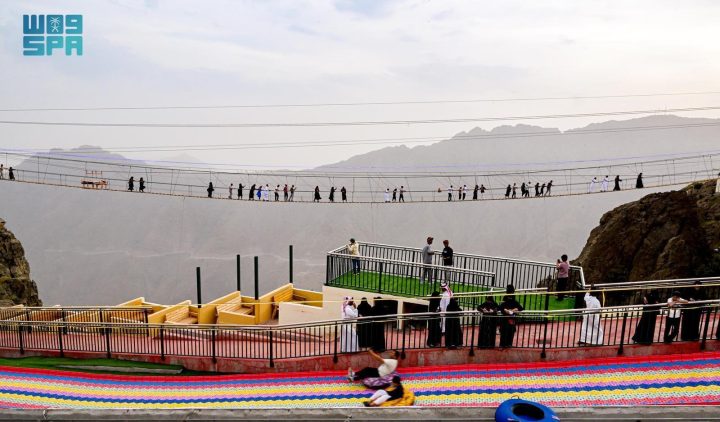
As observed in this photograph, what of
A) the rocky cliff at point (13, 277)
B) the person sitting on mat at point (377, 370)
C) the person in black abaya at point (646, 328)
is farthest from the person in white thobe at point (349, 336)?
the rocky cliff at point (13, 277)

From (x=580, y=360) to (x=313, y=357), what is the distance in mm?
6641

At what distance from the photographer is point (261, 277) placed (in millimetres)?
180000

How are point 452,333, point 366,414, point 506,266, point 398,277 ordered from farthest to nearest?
point 398,277 → point 506,266 → point 452,333 → point 366,414

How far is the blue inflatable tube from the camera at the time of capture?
7047 millimetres

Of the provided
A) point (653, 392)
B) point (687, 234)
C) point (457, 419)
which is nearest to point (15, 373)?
point (457, 419)

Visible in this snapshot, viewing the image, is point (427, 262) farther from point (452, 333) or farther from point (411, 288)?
point (452, 333)

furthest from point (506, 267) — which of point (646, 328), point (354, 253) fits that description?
point (646, 328)

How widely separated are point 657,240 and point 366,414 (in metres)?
20.3

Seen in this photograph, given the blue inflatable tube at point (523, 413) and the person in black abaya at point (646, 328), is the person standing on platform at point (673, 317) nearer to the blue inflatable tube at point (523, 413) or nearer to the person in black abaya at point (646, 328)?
the person in black abaya at point (646, 328)

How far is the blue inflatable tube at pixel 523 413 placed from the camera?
7.05 meters

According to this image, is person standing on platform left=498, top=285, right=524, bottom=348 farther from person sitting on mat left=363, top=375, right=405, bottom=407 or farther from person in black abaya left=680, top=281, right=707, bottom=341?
person in black abaya left=680, top=281, right=707, bottom=341

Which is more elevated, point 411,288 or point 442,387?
point 411,288

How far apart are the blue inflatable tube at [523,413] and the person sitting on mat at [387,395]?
4.02 meters

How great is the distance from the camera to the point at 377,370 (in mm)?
12773
